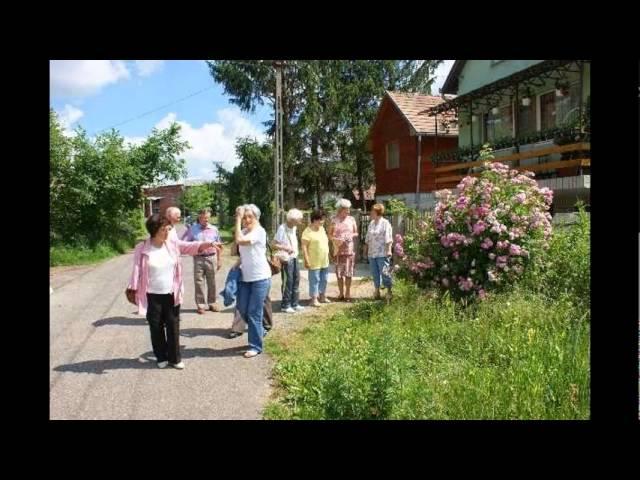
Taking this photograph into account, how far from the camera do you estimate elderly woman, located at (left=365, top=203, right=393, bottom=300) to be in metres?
7.94

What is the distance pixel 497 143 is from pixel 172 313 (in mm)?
10893

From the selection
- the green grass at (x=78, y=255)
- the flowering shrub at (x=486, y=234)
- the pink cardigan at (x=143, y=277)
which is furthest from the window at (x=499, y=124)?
the green grass at (x=78, y=255)

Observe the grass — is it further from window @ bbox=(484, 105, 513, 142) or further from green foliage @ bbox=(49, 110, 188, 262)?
window @ bbox=(484, 105, 513, 142)

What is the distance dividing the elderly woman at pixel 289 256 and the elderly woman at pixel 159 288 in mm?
2303

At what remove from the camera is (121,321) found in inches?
A: 284

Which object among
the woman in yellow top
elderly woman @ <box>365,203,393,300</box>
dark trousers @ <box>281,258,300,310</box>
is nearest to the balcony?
elderly woman @ <box>365,203,393,300</box>

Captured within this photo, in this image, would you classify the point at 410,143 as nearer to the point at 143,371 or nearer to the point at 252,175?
the point at 252,175

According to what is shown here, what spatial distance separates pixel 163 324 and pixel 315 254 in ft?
10.5

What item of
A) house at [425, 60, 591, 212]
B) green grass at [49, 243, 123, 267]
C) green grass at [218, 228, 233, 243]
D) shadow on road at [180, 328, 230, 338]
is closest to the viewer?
shadow on road at [180, 328, 230, 338]

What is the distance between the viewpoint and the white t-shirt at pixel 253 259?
5.39 meters

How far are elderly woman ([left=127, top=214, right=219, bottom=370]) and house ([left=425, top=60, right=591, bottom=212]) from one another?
671 cm

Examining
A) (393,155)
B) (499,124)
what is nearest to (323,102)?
(393,155)

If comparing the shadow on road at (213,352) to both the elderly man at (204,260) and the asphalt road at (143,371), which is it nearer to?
the asphalt road at (143,371)
